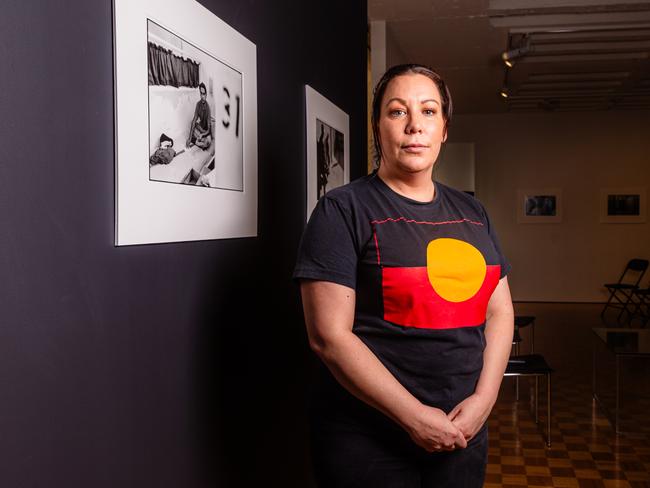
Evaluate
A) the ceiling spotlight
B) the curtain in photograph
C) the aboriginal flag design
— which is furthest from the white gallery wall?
the curtain in photograph

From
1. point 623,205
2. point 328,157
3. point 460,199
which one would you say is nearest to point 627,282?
point 623,205

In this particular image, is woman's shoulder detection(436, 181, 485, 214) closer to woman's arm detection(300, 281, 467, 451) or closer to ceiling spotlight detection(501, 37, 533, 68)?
woman's arm detection(300, 281, 467, 451)

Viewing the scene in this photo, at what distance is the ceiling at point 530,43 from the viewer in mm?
5992

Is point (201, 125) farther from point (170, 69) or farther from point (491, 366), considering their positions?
point (491, 366)

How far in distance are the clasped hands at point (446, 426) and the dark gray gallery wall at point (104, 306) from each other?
0.59 meters

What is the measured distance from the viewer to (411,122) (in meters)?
1.61

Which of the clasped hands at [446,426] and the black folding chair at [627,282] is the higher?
the clasped hands at [446,426]

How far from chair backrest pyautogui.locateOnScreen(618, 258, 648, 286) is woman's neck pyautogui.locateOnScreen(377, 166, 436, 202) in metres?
11.3

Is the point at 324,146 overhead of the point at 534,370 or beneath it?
overhead

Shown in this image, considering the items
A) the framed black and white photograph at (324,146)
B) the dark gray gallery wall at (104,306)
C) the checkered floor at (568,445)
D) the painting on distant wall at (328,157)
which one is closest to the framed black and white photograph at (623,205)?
the checkered floor at (568,445)

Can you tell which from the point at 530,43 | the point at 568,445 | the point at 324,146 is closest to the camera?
the point at 324,146

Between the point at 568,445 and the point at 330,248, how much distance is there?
379 cm

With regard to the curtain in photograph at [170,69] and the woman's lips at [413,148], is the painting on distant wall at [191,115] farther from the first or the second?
the woman's lips at [413,148]

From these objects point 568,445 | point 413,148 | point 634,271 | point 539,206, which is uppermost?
point 539,206
